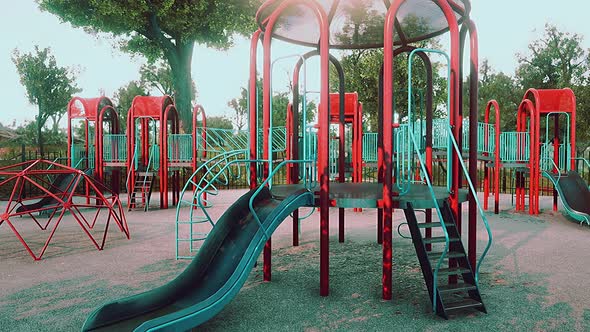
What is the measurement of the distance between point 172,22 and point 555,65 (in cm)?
3085

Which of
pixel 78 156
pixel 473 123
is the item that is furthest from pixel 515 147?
pixel 78 156

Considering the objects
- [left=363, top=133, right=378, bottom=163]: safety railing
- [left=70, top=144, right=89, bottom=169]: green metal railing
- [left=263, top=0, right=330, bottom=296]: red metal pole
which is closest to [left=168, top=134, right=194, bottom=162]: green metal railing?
[left=70, top=144, right=89, bottom=169]: green metal railing

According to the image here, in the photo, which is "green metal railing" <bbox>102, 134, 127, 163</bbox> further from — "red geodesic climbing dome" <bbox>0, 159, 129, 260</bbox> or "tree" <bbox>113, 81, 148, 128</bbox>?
"tree" <bbox>113, 81, 148, 128</bbox>

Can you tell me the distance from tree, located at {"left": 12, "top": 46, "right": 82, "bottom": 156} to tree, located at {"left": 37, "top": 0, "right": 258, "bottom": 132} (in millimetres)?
9016

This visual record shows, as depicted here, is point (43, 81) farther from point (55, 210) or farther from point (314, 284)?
point (314, 284)

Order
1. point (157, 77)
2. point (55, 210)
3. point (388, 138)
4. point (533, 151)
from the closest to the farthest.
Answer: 1. point (388, 138)
2. point (55, 210)
3. point (533, 151)
4. point (157, 77)

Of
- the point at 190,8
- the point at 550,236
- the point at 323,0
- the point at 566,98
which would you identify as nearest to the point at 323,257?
the point at 323,0

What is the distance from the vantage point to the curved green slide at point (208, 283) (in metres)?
3.74

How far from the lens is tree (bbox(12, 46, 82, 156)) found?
29.3 meters

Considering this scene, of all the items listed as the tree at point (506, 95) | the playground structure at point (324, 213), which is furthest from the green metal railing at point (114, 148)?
the tree at point (506, 95)

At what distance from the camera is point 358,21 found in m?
7.41

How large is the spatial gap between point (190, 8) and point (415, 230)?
19.0 meters

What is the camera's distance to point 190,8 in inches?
802

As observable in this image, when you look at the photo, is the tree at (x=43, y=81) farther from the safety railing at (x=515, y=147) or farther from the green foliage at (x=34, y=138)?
the safety railing at (x=515, y=147)
